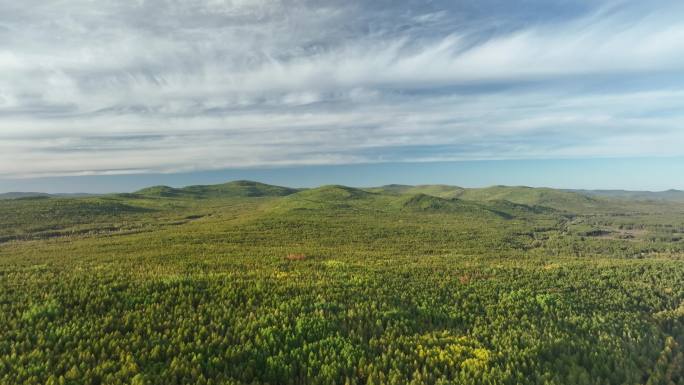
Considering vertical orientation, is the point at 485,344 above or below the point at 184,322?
below

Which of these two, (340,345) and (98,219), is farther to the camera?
(98,219)

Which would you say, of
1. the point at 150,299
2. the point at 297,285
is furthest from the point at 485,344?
the point at 150,299

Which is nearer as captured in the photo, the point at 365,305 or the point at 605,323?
the point at 605,323

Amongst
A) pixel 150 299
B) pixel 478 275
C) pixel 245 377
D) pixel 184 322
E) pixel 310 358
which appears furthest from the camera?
pixel 478 275

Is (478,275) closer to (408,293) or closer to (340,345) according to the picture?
(408,293)

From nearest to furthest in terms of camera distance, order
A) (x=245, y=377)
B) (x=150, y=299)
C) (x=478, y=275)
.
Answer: (x=245, y=377) < (x=150, y=299) < (x=478, y=275)

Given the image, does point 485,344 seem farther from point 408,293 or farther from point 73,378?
point 73,378

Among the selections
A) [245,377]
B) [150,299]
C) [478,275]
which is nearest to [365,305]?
[245,377]

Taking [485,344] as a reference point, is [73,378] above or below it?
above

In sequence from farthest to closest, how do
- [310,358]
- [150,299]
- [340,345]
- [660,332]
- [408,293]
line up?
[408,293], [150,299], [660,332], [340,345], [310,358]
